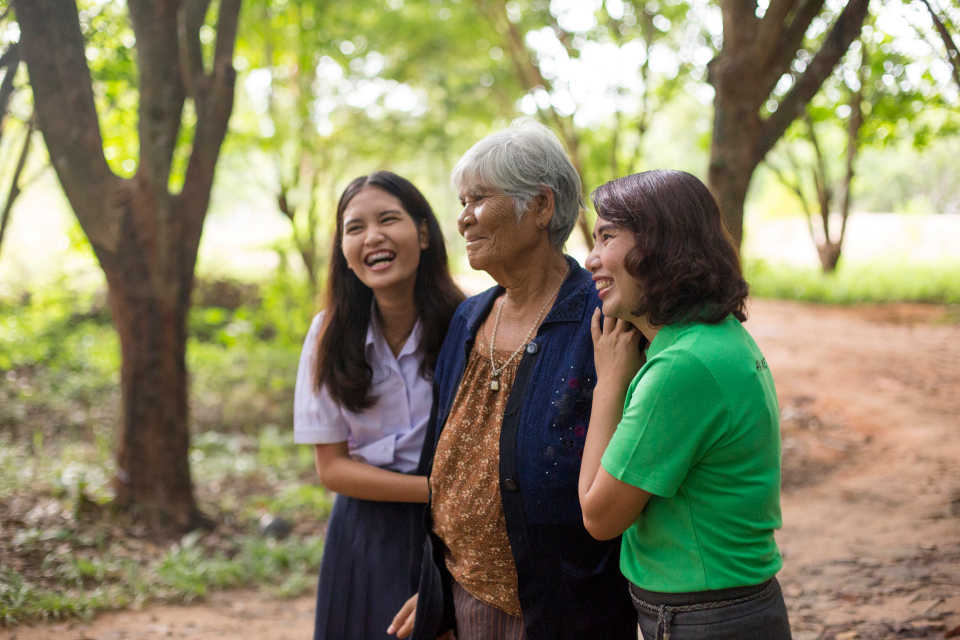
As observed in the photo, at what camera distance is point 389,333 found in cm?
259

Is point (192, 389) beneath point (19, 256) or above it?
beneath

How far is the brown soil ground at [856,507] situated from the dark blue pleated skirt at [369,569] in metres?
1.90

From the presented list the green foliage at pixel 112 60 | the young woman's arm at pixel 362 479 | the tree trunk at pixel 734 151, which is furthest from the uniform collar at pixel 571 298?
the green foliage at pixel 112 60

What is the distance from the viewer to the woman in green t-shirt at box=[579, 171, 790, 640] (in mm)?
1485

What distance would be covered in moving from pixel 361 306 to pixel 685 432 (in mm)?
1370

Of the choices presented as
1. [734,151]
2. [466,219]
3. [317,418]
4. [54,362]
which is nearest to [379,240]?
[466,219]

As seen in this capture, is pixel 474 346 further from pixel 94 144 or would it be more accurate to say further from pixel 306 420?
pixel 94 144

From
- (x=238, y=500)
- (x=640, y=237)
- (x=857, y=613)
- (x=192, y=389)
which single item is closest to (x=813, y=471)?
(x=857, y=613)

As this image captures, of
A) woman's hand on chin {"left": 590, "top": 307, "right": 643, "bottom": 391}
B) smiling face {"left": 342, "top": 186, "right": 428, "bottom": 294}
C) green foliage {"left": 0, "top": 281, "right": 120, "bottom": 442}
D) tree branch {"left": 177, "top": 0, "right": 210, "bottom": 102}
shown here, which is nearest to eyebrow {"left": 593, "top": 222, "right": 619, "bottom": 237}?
woman's hand on chin {"left": 590, "top": 307, "right": 643, "bottom": 391}

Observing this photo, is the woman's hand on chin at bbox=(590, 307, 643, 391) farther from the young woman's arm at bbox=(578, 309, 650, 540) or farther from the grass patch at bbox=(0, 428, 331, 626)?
the grass patch at bbox=(0, 428, 331, 626)

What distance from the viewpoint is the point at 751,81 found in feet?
11.6

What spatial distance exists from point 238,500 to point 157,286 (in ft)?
7.11

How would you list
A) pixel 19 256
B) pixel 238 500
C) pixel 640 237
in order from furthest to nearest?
pixel 19 256
pixel 238 500
pixel 640 237

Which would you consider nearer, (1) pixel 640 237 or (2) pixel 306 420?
(1) pixel 640 237
